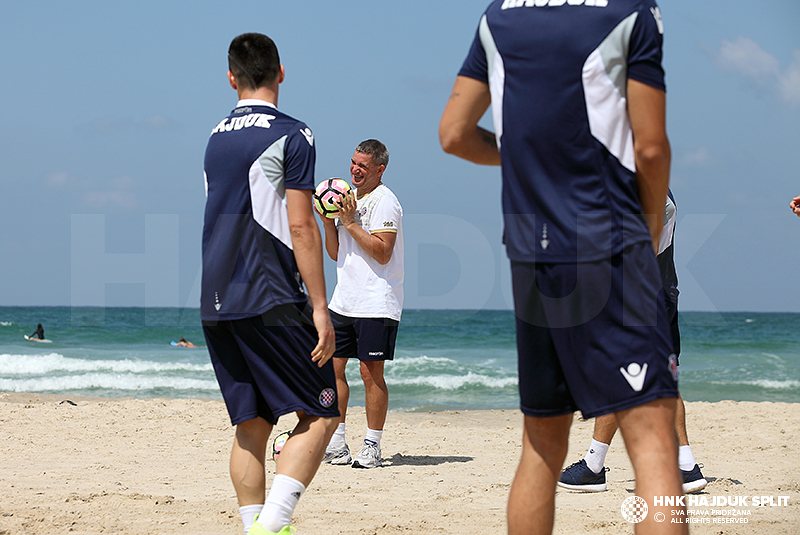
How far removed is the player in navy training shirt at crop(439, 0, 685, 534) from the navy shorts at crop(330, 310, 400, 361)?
10.2 ft

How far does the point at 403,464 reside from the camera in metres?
5.53

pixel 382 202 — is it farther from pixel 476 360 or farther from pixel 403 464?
pixel 476 360

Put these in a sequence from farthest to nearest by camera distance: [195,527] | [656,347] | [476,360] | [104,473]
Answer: [476,360]
[104,473]
[195,527]
[656,347]

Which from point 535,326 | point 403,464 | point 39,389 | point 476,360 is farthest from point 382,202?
point 476,360

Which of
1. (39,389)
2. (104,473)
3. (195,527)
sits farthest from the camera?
(39,389)

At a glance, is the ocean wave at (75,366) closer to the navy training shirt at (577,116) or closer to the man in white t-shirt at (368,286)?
the man in white t-shirt at (368,286)

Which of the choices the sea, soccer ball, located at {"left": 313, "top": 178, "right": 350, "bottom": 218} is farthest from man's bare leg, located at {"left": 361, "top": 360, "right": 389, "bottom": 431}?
the sea

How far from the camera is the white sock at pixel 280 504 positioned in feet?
8.62

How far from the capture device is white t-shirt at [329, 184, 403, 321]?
524 centimetres

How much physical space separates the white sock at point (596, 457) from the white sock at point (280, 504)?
7.53ft

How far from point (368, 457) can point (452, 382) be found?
863cm

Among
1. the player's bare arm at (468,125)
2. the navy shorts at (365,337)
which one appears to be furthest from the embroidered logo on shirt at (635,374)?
the navy shorts at (365,337)

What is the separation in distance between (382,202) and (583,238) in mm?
3400

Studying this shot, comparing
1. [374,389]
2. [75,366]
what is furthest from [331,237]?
[75,366]
